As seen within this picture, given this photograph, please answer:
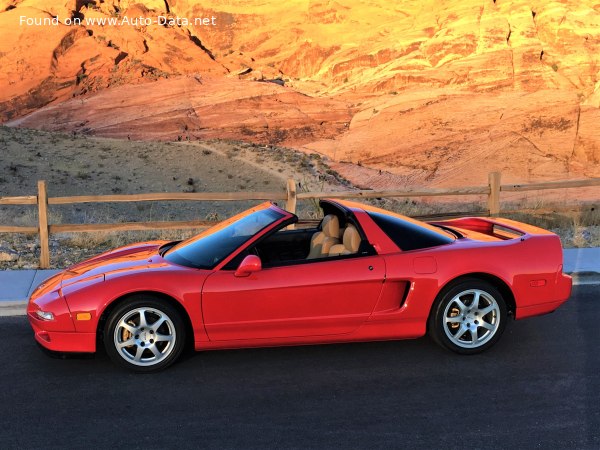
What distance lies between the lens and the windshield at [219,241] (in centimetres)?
502

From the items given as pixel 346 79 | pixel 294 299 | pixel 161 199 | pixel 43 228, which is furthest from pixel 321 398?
pixel 346 79

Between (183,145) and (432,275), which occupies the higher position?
(183,145)

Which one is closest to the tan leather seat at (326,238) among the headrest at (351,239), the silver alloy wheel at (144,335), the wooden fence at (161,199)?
the headrest at (351,239)

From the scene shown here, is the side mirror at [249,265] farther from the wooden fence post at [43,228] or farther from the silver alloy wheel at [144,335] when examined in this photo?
the wooden fence post at [43,228]

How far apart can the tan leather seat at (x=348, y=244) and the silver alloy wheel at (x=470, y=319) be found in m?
0.84

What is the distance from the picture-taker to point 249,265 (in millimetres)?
4648

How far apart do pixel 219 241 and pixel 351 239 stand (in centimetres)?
104

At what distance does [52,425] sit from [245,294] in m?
1.49

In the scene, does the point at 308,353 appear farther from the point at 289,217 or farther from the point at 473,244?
the point at 473,244

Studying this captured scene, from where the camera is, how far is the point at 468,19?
47.2 meters

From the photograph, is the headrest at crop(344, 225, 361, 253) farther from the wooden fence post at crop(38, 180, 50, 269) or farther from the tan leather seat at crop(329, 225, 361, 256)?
the wooden fence post at crop(38, 180, 50, 269)

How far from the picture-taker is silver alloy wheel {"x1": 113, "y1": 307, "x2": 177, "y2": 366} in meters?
4.70

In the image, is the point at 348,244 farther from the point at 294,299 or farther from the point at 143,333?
the point at 143,333

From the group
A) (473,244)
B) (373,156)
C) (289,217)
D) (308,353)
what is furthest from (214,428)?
(373,156)
